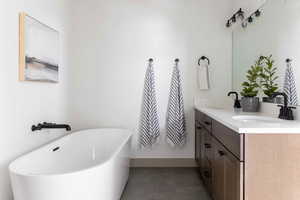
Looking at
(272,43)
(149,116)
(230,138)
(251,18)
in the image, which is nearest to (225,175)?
(230,138)

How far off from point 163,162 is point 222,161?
1.57 m

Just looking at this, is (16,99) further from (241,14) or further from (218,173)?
(241,14)

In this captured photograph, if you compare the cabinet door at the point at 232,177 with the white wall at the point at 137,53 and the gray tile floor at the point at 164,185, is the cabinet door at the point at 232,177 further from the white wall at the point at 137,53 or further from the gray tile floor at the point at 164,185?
the white wall at the point at 137,53

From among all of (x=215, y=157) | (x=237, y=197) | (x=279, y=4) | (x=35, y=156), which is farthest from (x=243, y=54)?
(x=35, y=156)

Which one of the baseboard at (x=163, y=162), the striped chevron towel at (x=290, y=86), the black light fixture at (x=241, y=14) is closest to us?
the striped chevron towel at (x=290, y=86)

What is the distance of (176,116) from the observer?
121 inches

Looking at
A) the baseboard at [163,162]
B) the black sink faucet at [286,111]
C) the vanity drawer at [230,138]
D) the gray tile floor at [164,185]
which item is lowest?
the gray tile floor at [164,185]

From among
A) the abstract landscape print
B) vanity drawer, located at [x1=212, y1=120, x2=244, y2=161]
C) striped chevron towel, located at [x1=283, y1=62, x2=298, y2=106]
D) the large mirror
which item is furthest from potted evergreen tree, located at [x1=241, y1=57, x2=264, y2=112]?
the abstract landscape print

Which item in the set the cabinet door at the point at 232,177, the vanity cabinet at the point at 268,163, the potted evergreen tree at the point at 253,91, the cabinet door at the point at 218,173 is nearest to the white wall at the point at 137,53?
the potted evergreen tree at the point at 253,91

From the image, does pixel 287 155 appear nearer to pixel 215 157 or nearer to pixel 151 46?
pixel 215 157

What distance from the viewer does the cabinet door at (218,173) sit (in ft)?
5.65

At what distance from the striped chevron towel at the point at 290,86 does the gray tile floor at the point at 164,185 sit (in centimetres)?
127

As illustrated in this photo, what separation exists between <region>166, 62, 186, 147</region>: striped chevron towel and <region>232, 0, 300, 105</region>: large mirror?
83 centimetres

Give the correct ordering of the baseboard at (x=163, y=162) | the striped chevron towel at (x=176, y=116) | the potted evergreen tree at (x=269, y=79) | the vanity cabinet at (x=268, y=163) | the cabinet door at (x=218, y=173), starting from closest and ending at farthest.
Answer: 1. the vanity cabinet at (x=268, y=163)
2. the cabinet door at (x=218, y=173)
3. the potted evergreen tree at (x=269, y=79)
4. the striped chevron towel at (x=176, y=116)
5. the baseboard at (x=163, y=162)
